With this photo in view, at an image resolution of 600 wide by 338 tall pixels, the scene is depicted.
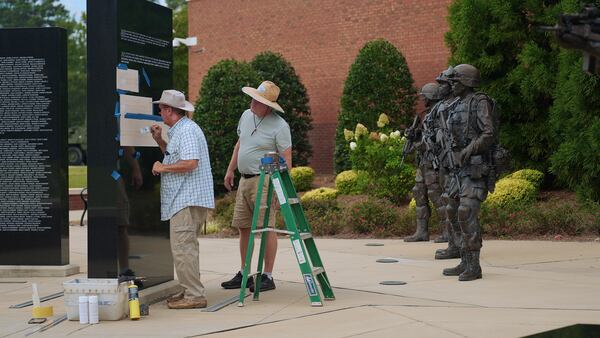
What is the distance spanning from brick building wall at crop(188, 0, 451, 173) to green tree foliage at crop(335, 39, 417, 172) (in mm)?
1244

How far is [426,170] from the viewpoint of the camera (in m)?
12.1

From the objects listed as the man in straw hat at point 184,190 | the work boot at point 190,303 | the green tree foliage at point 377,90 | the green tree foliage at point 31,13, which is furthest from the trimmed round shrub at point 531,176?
the green tree foliage at point 31,13

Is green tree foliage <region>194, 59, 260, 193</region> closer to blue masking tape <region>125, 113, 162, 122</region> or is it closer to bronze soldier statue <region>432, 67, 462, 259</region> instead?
bronze soldier statue <region>432, 67, 462, 259</region>

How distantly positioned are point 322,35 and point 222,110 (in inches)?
184

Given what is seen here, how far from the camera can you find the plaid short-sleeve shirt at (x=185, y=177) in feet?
25.3

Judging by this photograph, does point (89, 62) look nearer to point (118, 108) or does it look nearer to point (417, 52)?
point (118, 108)

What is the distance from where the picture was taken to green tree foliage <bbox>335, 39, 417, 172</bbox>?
21.6m

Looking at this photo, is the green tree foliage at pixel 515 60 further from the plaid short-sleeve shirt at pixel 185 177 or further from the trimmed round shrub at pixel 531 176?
the plaid short-sleeve shirt at pixel 185 177

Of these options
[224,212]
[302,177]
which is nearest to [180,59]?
[302,177]

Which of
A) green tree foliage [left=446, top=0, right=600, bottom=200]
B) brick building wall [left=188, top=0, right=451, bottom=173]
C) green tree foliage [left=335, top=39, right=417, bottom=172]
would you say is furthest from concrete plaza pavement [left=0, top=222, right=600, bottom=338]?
brick building wall [left=188, top=0, right=451, bottom=173]

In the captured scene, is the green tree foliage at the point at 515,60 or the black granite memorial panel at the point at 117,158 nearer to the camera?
the black granite memorial panel at the point at 117,158

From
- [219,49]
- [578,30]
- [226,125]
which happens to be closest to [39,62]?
[578,30]

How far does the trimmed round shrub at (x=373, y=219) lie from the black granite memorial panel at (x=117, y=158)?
21.9 feet

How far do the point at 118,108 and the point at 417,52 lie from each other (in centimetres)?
1626
